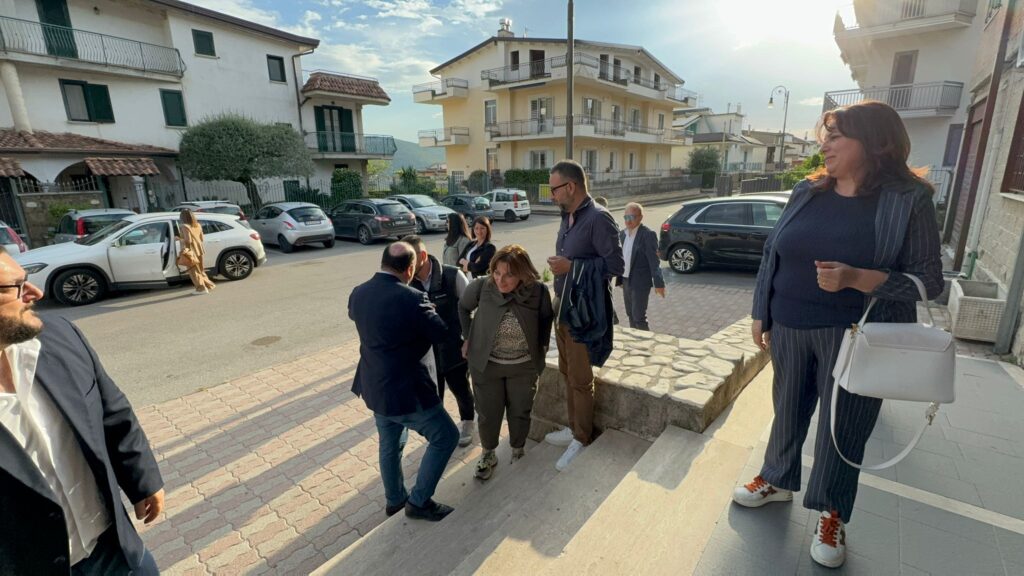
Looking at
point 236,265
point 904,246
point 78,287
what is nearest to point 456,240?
point 904,246

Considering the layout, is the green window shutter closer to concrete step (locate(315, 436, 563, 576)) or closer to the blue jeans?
the blue jeans

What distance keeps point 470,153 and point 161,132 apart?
20904 millimetres

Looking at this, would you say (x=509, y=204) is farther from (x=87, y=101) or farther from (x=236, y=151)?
(x=87, y=101)

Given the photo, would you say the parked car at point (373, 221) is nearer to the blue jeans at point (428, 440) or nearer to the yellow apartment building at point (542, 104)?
the blue jeans at point (428, 440)

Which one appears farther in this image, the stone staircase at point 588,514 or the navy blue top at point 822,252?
the stone staircase at point 588,514

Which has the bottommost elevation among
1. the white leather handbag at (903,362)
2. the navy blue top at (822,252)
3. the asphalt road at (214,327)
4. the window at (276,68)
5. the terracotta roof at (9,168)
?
the asphalt road at (214,327)

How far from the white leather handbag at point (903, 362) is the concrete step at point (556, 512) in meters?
1.53

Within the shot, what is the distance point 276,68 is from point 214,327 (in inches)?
879

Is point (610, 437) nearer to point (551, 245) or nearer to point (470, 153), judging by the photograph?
point (551, 245)

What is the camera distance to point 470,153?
123 feet

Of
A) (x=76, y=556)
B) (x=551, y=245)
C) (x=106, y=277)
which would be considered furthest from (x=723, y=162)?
(x=76, y=556)

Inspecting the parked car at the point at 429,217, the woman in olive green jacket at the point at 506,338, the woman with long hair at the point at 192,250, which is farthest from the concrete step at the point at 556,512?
the parked car at the point at 429,217

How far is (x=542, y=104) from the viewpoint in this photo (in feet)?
109

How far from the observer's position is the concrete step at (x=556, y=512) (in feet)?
7.71
